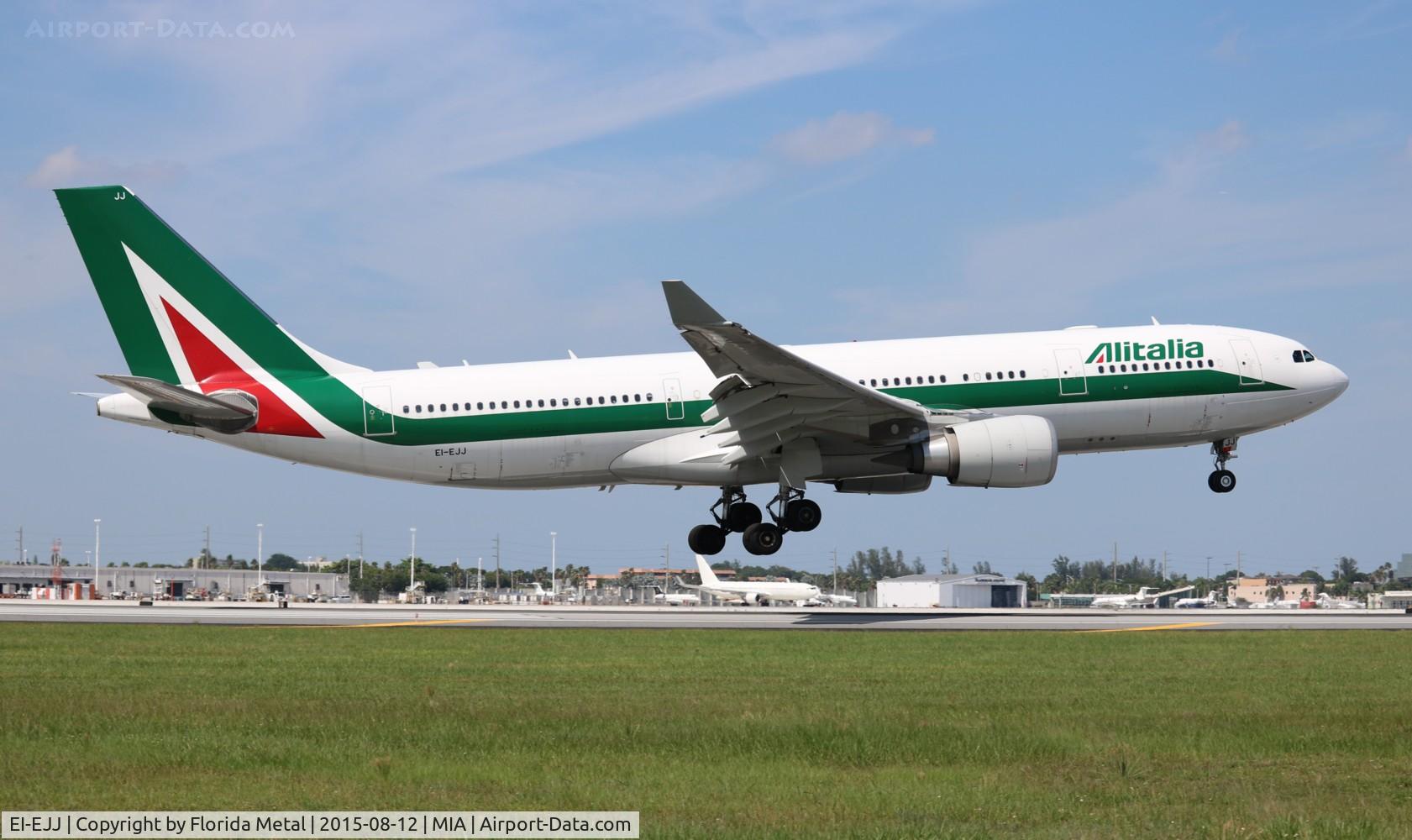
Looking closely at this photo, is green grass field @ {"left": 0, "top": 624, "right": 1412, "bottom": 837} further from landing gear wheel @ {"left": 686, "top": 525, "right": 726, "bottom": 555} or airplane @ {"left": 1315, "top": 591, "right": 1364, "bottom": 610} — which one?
airplane @ {"left": 1315, "top": 591, "right": 1364, "bottom": 610}

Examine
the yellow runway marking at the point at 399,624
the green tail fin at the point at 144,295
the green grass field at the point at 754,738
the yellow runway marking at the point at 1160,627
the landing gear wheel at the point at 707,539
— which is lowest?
the green grass field at the point at 754,738

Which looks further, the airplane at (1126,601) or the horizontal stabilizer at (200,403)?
the airplane at (1126,601)

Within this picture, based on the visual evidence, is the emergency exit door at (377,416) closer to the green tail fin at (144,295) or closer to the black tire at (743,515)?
the green tail fin at (144,295)

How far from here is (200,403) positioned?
36.4 m

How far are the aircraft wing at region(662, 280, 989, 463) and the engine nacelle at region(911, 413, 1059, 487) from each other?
943 millimetres

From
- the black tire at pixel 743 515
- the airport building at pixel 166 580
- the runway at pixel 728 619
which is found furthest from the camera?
the airport building at pixel 166 580

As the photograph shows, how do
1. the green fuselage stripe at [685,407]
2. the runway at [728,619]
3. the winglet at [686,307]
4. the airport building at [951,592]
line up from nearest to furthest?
1. the winglet at [686,307]
2. the runway at [728,619]
3. the green fuselage stripe at [685,407]
4. the airport building at [951,592]

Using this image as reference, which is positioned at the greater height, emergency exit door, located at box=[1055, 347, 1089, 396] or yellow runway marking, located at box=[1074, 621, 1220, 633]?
emergency exit door, located at box=[1055, 347, 1089, 396]

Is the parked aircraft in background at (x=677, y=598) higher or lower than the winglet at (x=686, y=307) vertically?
lower

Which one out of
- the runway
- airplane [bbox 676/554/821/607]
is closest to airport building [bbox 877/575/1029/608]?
airplane [bbox 676/554/821/607]

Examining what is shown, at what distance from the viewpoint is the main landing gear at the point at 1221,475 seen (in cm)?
4232

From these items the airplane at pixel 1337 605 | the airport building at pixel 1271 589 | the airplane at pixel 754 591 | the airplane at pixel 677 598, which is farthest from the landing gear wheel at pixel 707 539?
the airport building at pixel 1271 589

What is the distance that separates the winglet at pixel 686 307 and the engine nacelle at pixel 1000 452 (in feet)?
26.0

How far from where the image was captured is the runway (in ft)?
118
